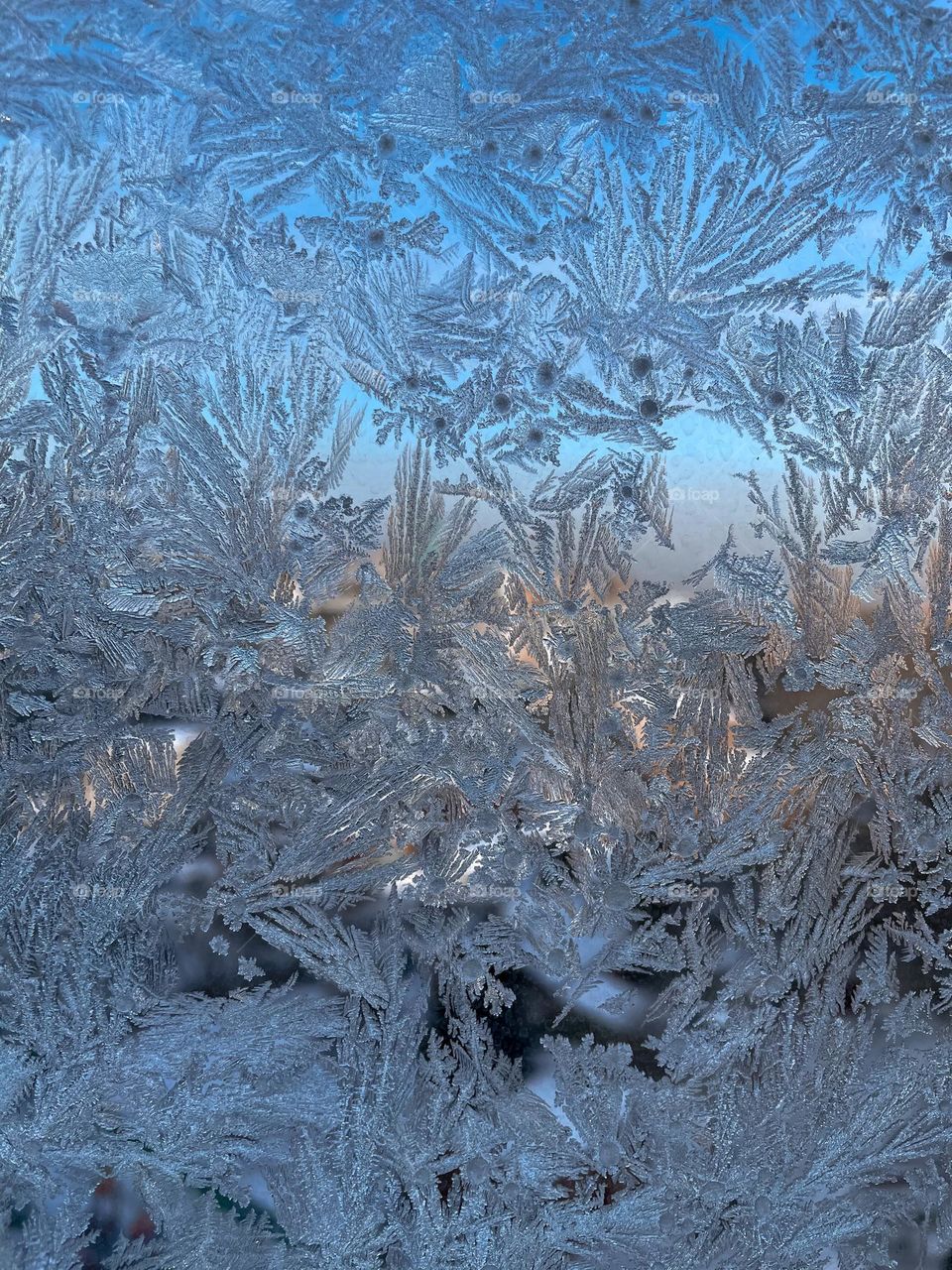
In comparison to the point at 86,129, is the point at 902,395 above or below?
below

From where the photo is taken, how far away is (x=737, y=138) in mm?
856

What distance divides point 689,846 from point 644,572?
0.87 ft

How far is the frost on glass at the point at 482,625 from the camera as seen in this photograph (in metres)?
0.85

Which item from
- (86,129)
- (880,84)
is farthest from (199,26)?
(880,84)

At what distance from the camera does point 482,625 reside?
865 millimetres

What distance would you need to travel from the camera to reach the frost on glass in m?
0.85

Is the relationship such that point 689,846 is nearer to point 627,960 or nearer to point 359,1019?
point 627,960
